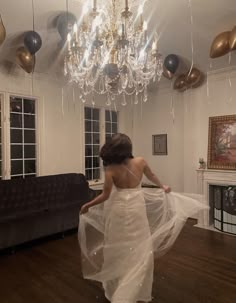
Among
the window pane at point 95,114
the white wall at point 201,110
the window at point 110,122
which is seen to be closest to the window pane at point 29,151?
the window pane at point 95,114

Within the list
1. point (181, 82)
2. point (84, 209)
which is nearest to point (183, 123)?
point (181, 82)

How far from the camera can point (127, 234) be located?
212 cm

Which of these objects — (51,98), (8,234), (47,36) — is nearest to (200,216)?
(8,234)

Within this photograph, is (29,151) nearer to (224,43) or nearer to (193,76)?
(193,76)

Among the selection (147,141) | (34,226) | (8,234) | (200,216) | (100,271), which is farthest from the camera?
(147,141)

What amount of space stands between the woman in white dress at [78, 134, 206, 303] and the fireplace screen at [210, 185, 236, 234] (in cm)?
209

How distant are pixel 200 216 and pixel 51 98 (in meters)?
3.54

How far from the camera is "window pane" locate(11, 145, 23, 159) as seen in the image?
168 inches

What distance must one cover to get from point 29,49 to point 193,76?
2.58 meters

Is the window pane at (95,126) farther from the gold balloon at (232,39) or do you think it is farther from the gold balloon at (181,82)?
the gold balloon at (232,39)

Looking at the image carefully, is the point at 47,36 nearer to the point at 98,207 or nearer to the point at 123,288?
the point at 98,207

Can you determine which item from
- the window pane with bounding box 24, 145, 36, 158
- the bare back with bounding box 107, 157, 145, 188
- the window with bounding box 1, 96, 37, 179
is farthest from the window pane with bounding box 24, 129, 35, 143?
the bare back with bounding box 107, 157, 145, 188

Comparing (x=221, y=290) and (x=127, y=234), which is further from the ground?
(x=127, y=234)

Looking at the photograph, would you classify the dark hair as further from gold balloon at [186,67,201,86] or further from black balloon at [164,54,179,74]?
gold balloon at [186,67,201,86]
